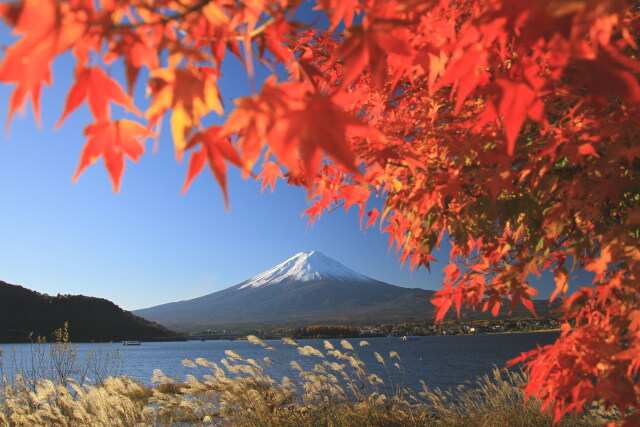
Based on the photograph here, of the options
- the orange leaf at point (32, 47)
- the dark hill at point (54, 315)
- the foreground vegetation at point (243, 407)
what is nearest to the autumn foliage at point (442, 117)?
the orange leaf at point (32, 47)

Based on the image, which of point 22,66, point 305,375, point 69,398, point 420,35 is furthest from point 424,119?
point 69,398

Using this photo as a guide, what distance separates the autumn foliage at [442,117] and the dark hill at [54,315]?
86.3m

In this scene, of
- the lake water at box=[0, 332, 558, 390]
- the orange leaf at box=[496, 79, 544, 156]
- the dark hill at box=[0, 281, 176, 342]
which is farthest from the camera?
the dark hill at box=[0, 281, 176, 342]

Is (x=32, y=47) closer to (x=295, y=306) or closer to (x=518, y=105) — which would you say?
(x=518, y=105)

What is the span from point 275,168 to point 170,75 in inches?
43.2

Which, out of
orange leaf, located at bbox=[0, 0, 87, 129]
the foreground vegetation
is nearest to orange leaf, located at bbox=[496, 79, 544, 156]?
orange leaf, located at bbox=[0, 0, 87, 129]

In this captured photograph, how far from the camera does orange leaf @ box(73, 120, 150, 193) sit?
89cm

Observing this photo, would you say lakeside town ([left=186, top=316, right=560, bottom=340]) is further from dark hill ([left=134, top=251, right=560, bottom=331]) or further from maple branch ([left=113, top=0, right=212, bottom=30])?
maple branch ([left=113, top=0, right=212, bottom=30])

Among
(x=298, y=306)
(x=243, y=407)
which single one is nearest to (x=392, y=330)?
(x=298, y=306)

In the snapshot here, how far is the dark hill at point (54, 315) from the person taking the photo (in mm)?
73438

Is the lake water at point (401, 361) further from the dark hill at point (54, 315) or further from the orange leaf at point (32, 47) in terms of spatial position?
the dark hill at point (54, 315)

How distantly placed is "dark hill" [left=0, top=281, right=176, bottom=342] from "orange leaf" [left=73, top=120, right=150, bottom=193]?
284 feet

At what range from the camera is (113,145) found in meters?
0.92

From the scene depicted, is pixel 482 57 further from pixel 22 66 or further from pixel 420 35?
pixel 22 66
